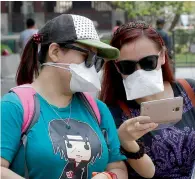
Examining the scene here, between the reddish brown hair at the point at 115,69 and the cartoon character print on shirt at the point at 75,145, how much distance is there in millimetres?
570

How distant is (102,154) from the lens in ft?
7.44

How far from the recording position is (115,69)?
111 inches

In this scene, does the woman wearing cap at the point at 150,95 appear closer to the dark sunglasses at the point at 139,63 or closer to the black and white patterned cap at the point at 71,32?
the dark sunglasses at the point at 139,63

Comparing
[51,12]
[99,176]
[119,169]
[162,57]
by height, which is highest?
[162,57]

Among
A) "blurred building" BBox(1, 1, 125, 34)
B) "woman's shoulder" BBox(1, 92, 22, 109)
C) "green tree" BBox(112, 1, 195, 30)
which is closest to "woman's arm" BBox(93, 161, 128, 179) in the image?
"woman's shoulder" BBox(1, 92, 22, 109)

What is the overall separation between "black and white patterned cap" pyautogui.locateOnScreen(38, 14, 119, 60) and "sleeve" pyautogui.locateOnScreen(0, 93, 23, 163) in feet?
1.25

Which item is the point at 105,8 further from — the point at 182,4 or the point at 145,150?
the point at 145,150

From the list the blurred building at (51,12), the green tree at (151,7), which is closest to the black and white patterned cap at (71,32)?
the green tree at (151,7)

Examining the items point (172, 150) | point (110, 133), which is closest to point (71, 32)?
point (110, 133)

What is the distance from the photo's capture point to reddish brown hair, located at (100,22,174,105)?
2725mm

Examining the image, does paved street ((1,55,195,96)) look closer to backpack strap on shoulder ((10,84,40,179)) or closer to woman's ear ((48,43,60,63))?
woman's ear ((48,43,60,63))

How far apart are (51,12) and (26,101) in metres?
20.3

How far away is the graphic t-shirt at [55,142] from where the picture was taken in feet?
6.86

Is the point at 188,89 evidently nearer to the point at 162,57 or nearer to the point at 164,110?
the point at 162,57
